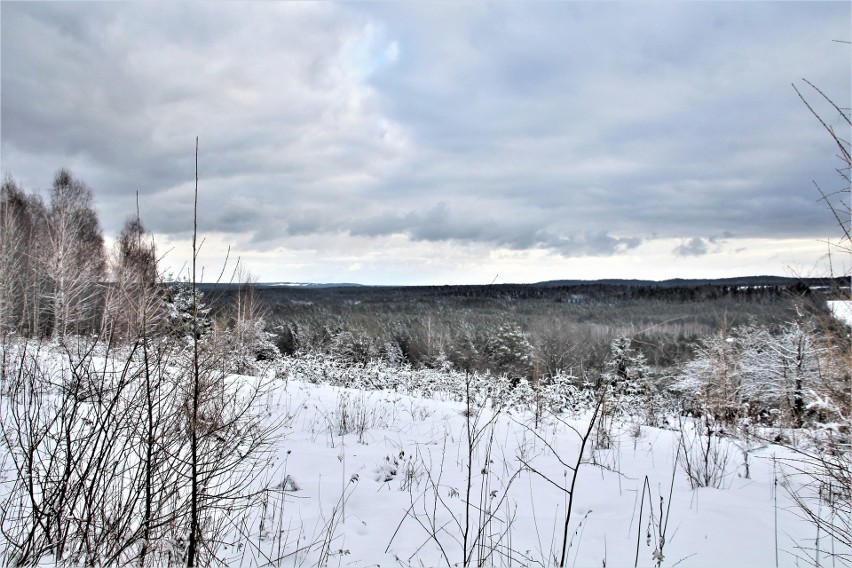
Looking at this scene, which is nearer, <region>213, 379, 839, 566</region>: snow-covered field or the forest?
the forest

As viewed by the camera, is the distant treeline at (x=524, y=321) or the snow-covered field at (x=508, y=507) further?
the distant treeline at (x=524, y=321)

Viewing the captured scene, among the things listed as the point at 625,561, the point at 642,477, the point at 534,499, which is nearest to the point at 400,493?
the point at 534,499

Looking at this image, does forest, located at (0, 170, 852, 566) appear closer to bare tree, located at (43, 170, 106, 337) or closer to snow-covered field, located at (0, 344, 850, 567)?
snow-covered field, located at (0, 344, 850, 567)

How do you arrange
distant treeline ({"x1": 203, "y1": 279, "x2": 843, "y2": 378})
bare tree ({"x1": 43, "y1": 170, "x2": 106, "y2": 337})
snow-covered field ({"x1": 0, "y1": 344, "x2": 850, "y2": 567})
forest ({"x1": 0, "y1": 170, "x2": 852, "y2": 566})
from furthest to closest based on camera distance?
distant treeline ({"x1": 203, "y1": 279, "x2": 843, "y2": 378}), bare tree ({"x1": 43, "y1": 170, "x2": 106, "y2": 337}), snow-covered field ({"x1": 0, "y1": 344, "x2": 850, "y2": 567}), forest ({"x1": 0, "y1": 170, "x2": 852, "y2": 566})

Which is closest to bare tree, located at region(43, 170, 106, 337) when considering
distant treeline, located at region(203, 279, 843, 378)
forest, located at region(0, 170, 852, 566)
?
forest, located at region(0, 170, 852, 566)

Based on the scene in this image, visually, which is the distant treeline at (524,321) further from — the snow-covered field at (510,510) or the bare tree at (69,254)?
the bare tree at (69,254)

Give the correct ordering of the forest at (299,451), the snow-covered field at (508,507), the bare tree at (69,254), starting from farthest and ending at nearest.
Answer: the bare tree at (69,254), the snow-covered field at (508,507), the forest at (299,451)

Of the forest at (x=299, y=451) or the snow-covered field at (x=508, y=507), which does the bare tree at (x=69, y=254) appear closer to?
the forest at (x=299, y=451)

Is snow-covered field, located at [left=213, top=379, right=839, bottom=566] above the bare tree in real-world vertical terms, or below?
below

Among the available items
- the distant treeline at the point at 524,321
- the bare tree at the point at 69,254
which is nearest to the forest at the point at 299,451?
the distant treeline at the point at 524,321

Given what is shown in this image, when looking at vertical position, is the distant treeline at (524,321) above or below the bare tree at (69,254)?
below

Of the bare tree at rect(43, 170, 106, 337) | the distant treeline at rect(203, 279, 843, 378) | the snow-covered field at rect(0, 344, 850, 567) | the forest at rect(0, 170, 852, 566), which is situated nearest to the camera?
the forest at rect(0, 170, 852, 566)

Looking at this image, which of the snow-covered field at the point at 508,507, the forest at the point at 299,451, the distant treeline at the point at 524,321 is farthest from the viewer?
the distant treeline at the point at 524,321

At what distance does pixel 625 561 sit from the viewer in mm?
2855
